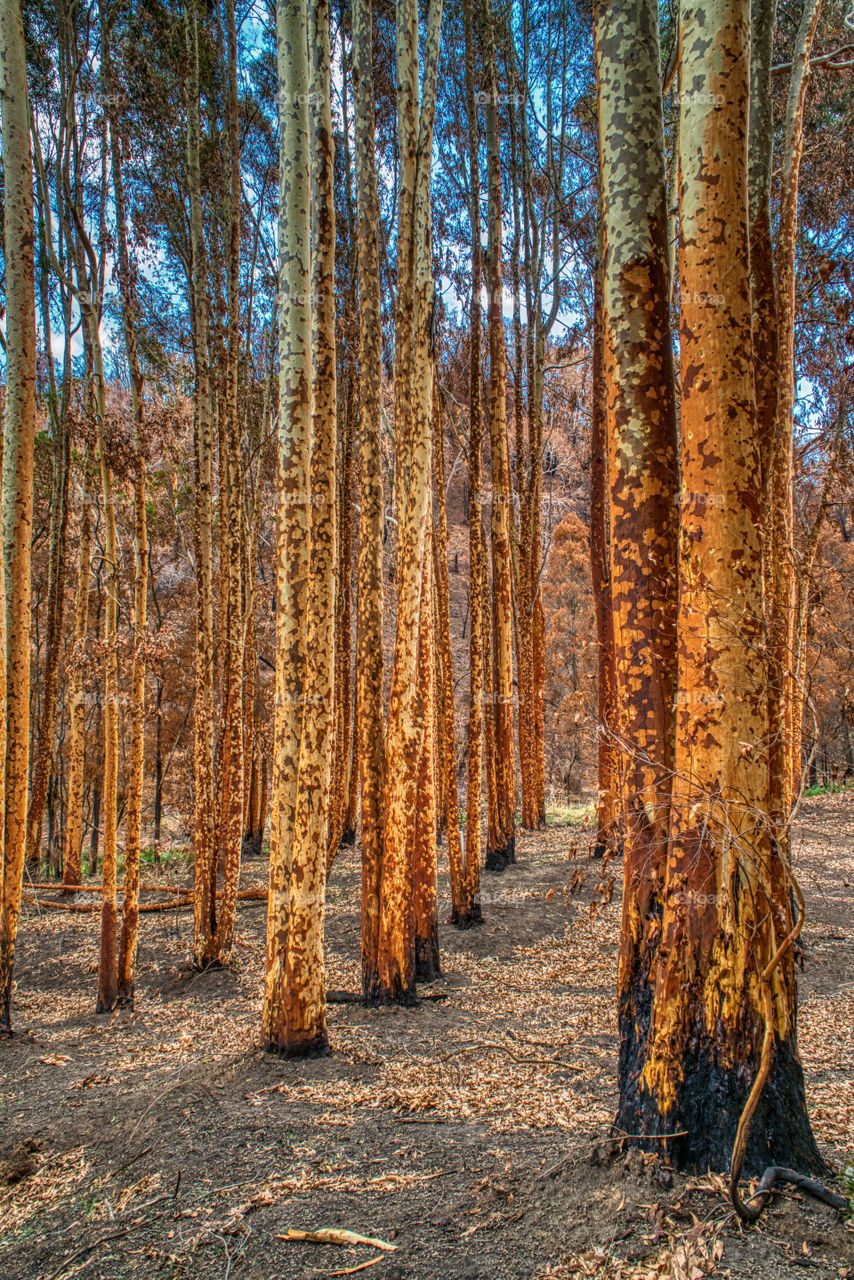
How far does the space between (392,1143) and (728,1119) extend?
1.47 metres

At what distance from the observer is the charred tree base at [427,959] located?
5.48 m

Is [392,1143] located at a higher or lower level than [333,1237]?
lower

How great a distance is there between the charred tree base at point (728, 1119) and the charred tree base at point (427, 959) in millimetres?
3488

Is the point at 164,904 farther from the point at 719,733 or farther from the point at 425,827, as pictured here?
the point at 719,733

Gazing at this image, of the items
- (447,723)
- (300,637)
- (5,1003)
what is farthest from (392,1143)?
(447,723)

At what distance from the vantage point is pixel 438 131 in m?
11.9

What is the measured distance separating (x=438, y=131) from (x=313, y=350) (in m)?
10.3

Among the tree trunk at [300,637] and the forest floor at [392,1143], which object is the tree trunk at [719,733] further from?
the tree trunk at [300,637]

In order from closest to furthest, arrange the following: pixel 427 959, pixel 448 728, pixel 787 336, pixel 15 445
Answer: pixel 15 445, pixel 427 959, pixel 787 336, pixel 448 728

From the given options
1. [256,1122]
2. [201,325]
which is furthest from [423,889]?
[201,325]

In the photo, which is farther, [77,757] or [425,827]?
[77,757]

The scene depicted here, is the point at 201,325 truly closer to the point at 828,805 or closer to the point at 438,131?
the point at 438,131

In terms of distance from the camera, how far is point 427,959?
554cm

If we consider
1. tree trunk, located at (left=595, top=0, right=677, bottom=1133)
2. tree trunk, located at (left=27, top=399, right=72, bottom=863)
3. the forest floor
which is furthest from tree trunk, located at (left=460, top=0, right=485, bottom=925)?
tree trunk, located at (left=27, top=399, right=72, bottom=863)
